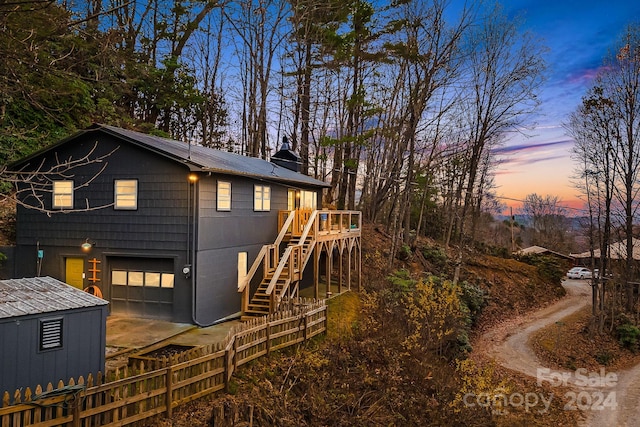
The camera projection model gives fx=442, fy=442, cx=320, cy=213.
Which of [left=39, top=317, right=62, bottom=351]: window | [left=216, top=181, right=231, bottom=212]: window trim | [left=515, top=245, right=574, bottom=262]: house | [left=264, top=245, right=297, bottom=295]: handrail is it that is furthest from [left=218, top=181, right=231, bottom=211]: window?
[left=515, top=245, right=574, bottom=262]: house

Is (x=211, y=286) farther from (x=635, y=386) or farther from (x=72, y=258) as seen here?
(x=635, y=386)

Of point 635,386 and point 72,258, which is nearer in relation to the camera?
point 72,258

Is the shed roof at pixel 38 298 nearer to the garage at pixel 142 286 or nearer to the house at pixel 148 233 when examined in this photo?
the house at pixel 148 233

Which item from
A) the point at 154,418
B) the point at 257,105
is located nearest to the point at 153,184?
the point at 154,418

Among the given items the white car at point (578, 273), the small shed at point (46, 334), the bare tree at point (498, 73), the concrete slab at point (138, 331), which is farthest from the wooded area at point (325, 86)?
the white car at point (578, 273)

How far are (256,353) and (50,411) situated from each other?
4815 millimetres

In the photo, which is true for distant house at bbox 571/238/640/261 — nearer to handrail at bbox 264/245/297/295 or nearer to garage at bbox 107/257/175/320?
handrail at bbox 264/245/297/295

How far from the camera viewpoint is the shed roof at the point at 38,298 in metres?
7.12

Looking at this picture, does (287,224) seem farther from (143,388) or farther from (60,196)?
(143,388)

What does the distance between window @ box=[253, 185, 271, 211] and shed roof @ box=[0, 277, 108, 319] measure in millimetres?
8427

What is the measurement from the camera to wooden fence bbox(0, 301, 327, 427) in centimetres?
625

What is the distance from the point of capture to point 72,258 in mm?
14781

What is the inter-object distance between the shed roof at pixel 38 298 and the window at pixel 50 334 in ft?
0.69

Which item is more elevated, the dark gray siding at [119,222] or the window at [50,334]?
the dark gray siding at [119,222]
